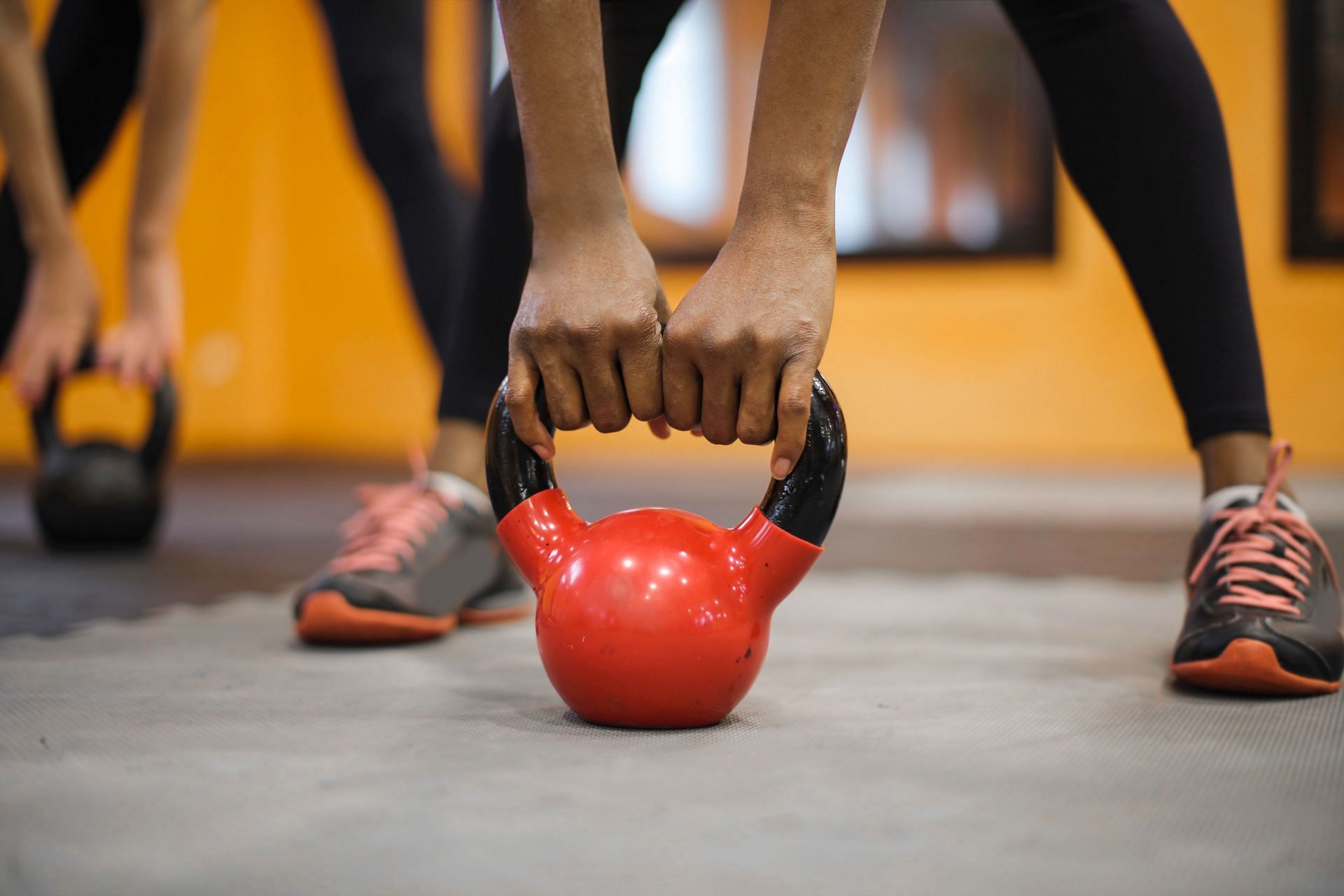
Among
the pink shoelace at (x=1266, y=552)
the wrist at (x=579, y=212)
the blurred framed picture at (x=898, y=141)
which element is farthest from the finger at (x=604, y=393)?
the blurred framed picture at (x=898, y=141)

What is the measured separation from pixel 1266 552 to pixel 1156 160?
39 centimetres

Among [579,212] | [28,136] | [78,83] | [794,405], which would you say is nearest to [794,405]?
[794,405]

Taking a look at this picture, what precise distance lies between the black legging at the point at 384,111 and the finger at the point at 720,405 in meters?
0.86

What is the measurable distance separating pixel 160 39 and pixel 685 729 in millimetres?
1594

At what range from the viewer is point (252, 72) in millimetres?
5039

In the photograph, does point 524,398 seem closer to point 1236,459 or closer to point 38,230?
point 1236,459

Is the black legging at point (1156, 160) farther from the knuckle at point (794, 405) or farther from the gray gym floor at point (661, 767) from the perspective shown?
the knuckle at point (794, 405)

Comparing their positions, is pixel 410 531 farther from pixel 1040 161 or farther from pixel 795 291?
pixel 1040 161

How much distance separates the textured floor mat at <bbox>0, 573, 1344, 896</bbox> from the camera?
21.8 inches

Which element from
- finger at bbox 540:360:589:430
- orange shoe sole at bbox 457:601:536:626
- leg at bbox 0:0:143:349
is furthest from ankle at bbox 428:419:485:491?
leg at bbox 0:0:143:349

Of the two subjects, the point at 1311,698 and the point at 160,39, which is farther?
the point at 160,39

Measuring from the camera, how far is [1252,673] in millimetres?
897

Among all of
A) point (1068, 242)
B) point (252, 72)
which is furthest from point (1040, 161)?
point (252, 72)

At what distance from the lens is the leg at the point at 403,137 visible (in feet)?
5.40
